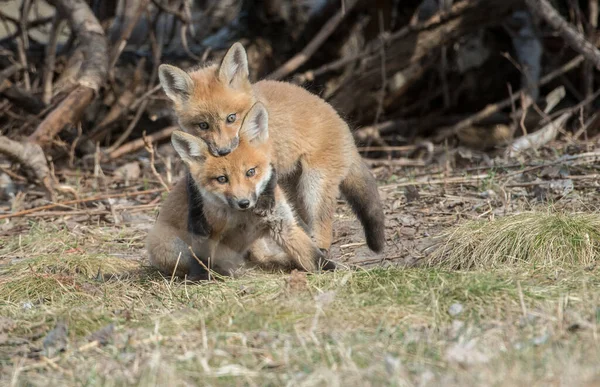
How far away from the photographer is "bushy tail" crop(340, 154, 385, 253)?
5.29 m

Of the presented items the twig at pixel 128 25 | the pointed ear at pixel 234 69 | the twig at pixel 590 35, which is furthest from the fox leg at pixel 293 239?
the twig at pixel 590 35

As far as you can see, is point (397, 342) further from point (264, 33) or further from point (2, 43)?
point (2, 43)

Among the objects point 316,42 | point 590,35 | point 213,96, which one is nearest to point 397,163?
point 316,42

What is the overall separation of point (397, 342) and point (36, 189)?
5742 mm

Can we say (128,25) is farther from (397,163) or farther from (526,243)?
(526,243)

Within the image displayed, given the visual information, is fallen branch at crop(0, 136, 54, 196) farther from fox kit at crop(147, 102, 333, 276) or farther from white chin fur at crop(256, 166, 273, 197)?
white chin fur at crop(256, 166, 273, 197)

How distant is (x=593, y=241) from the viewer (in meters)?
4.59

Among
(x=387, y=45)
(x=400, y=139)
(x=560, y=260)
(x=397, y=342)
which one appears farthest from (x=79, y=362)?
(x=400, y=139)

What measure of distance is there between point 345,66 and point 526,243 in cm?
547

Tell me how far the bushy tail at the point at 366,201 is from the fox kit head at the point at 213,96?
3.14 ft

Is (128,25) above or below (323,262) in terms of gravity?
above

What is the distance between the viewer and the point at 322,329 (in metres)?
3.41

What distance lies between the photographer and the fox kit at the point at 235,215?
15.4 ft

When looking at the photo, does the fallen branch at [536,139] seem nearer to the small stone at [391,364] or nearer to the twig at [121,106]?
the twig at [121,106]
